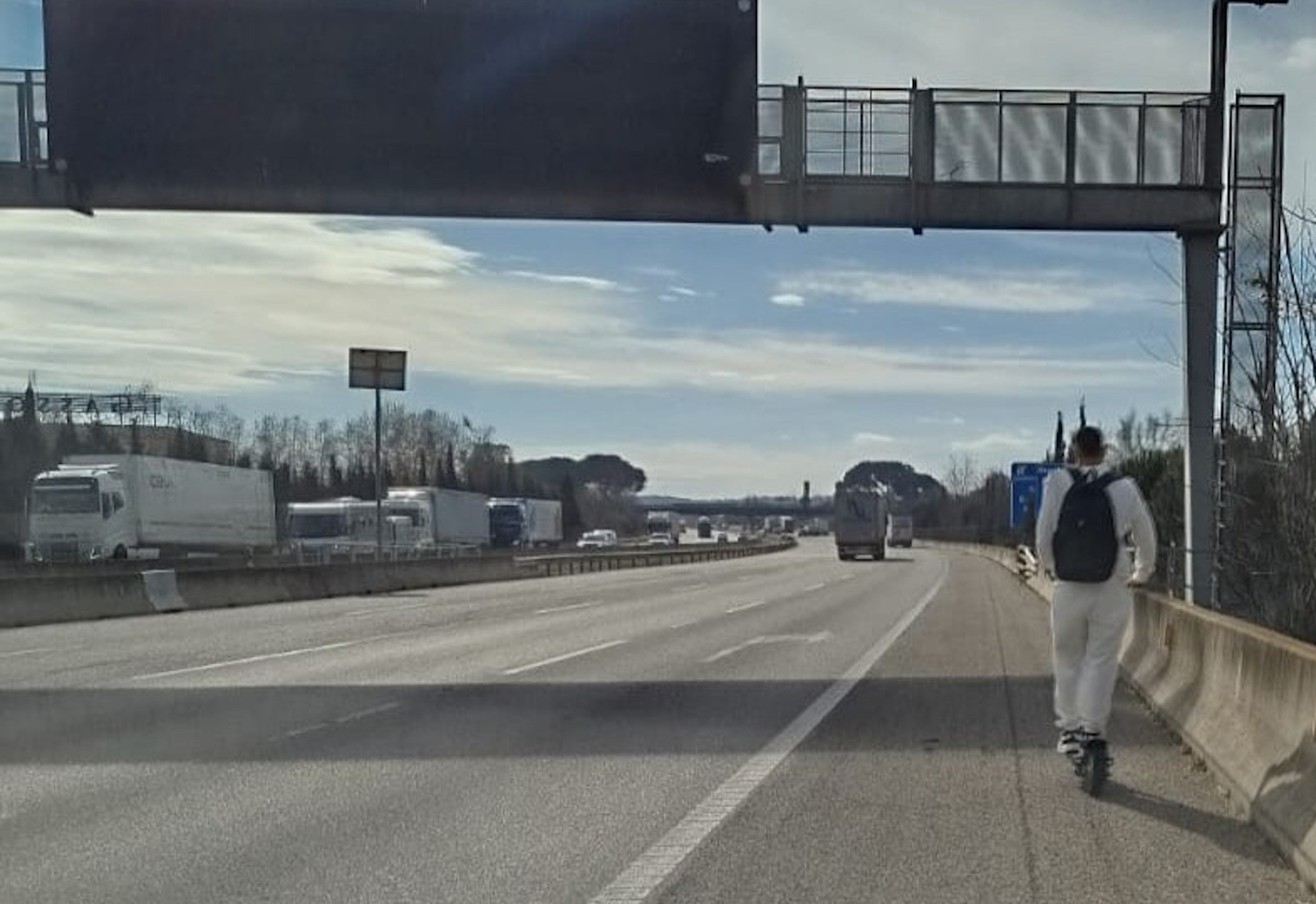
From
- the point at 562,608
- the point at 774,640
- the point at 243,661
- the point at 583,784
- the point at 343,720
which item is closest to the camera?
the point at 583,784

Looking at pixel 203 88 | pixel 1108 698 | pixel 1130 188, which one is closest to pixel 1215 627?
pixel 1108 698

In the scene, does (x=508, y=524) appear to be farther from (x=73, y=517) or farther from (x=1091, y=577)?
(x=1091, y=577)

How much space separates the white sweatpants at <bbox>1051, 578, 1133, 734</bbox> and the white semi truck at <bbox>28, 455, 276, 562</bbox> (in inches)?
1600

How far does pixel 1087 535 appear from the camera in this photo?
836 cm

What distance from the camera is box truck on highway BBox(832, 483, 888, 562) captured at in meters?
73.6

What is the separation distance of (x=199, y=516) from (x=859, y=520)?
34250 mm

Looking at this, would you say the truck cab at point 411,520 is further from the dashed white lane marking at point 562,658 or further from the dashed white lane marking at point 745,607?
the dashed white lane marking at point 562,658

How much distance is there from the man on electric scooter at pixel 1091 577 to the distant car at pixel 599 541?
72.9 meters

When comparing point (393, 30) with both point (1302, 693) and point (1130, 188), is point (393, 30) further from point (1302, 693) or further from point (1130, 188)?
point (1302, 693)

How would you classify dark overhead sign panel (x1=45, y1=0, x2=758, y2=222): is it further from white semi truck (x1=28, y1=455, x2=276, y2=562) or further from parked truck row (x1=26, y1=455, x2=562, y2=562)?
white semi truck (x1=28, y1=455, x2=276, y2=562)

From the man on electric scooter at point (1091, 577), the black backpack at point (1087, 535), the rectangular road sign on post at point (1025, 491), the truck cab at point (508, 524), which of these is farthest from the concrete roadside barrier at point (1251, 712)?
the truck cab at point (508, 524)

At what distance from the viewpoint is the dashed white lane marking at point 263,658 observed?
49.8 ft

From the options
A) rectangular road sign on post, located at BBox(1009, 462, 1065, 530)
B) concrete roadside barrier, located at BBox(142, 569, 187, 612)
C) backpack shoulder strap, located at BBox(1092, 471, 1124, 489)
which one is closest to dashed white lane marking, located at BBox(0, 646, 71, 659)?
concrete roadside barrier, located at BBox(142, 569, 187, 612)

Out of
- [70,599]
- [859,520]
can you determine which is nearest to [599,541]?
[859,520]
